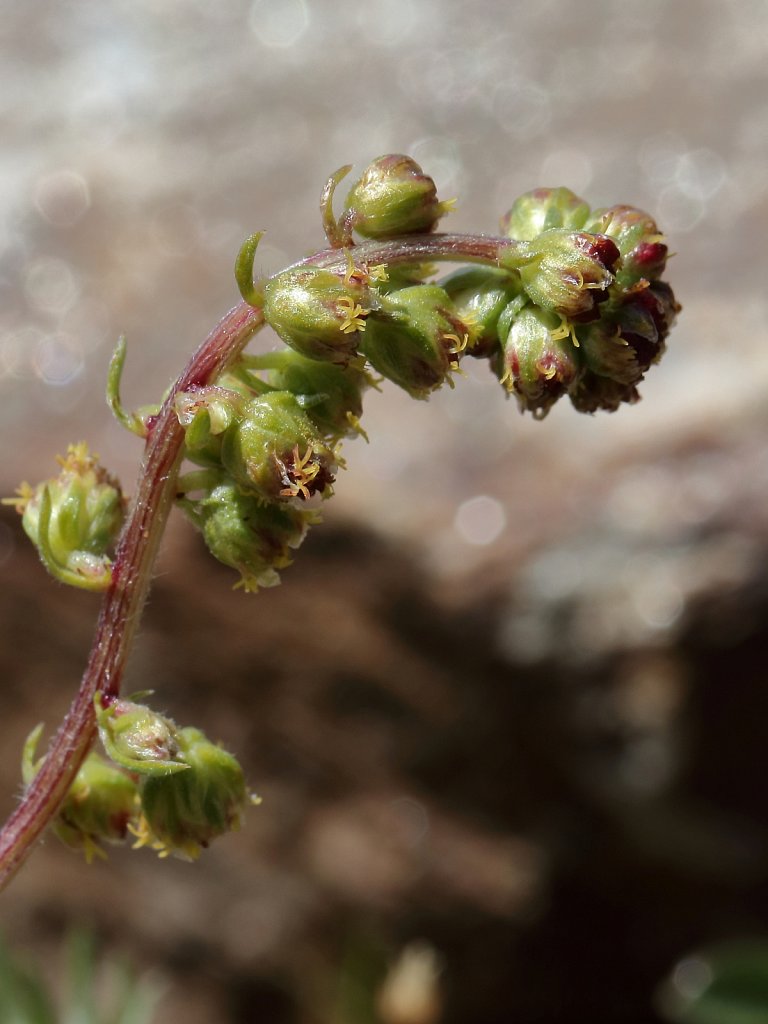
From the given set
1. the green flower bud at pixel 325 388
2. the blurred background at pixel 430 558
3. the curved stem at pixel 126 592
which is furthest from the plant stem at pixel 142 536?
the blurred background at pixel 430 558

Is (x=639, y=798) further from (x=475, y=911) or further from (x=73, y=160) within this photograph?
(x=73, y=160)

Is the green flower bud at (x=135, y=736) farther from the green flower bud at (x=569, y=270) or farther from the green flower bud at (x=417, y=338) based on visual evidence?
the green flower bud at (x=569, y=270)

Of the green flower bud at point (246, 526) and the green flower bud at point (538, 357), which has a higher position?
the green flower bud at point (538, 357)

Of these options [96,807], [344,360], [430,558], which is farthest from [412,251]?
[430,558]

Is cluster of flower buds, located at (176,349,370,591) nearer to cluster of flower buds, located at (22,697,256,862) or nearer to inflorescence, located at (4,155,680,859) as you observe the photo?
inflorescence, located at (4,155,680,859)

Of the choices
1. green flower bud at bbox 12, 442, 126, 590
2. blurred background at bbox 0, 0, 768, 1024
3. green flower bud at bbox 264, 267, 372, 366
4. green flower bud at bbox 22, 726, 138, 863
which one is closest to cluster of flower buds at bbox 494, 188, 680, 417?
green flower bud at bbox 264, 267, 372, 366

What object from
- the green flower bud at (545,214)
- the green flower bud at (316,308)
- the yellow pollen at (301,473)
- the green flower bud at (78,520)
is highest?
the green flower bud at (545,214)
